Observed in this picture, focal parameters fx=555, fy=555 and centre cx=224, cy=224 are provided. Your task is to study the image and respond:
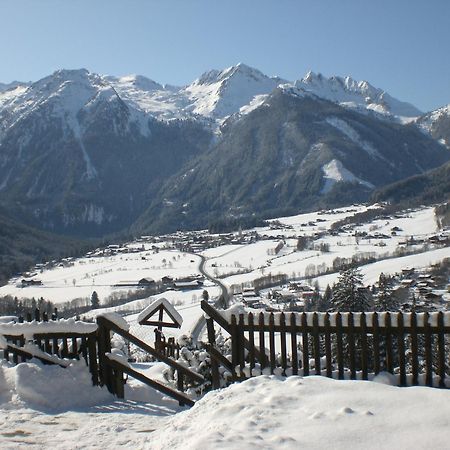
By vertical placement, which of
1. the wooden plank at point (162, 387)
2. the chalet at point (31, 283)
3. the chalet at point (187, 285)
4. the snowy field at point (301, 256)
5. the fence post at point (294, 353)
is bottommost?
the chalet at point (187, 285)

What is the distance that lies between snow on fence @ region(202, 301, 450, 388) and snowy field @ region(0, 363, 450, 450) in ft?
1.74

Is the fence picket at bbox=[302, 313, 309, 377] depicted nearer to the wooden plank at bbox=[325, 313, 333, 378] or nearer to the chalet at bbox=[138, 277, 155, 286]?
the wooden plank at bbox=[325, 313, 333, 378]

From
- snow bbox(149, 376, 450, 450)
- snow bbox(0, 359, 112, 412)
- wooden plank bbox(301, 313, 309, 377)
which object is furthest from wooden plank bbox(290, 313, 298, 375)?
snow bbox(0, 359, 112, 412)

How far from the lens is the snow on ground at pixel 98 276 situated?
5640 inches

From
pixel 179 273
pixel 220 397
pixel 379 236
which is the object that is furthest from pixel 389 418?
pixel 379 236

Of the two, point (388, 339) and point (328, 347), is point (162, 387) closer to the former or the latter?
point (328, 347)

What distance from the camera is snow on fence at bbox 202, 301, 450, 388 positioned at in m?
9.06

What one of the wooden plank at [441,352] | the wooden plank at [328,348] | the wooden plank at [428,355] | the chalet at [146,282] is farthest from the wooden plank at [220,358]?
the chalet at [146,282]

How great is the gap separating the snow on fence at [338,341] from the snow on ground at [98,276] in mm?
126466

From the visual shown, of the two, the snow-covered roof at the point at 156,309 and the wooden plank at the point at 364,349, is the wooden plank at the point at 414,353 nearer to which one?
the wooden plank at the point at 364,349

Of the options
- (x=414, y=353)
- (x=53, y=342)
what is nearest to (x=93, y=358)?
(x=53, y=342)

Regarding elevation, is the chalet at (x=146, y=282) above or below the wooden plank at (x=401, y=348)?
below

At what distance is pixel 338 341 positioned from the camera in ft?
31.6

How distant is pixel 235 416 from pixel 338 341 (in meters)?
2.72
